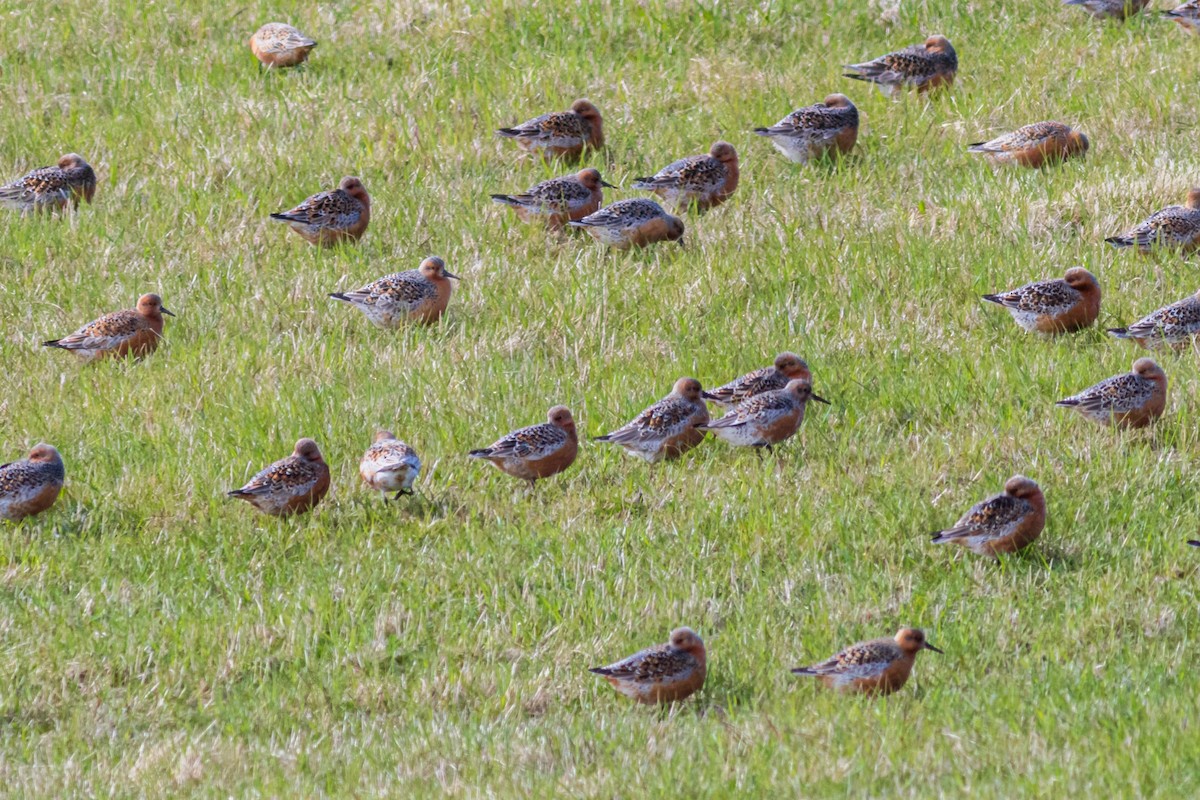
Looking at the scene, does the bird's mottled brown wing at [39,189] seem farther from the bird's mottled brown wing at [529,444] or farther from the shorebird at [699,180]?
the bird's mottled brown wing at [529,444]

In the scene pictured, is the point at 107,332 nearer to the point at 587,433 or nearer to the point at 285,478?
the point at 285,478

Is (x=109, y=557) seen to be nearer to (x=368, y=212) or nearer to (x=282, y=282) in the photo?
(x=282, y=282)

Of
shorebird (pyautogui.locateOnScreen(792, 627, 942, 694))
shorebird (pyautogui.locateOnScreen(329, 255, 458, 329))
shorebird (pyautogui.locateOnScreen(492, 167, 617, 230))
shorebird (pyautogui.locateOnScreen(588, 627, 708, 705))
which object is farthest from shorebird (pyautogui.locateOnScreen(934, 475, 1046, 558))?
shorebird (pyautogui.locateOnScreen(492, 167, 617, 230))

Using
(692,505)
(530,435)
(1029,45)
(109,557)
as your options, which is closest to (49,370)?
(109,557)

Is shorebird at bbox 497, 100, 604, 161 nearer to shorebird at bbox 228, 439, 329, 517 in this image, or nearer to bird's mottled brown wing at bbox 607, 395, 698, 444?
bird's mottled brown wing at bbox 607, 395, 698, 444

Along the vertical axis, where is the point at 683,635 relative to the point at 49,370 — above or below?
above

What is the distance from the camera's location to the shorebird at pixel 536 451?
863cm

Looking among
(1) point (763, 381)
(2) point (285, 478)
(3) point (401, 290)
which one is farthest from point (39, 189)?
(1) point (763, 381)

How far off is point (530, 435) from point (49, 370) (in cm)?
357

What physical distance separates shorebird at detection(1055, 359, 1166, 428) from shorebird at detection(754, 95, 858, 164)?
470cm

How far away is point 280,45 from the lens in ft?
50.0

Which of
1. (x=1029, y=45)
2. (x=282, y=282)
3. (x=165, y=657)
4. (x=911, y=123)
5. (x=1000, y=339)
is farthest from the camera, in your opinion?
(x=1029, y=45)

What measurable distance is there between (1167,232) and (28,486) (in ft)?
23.8

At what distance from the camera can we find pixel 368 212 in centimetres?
1216
